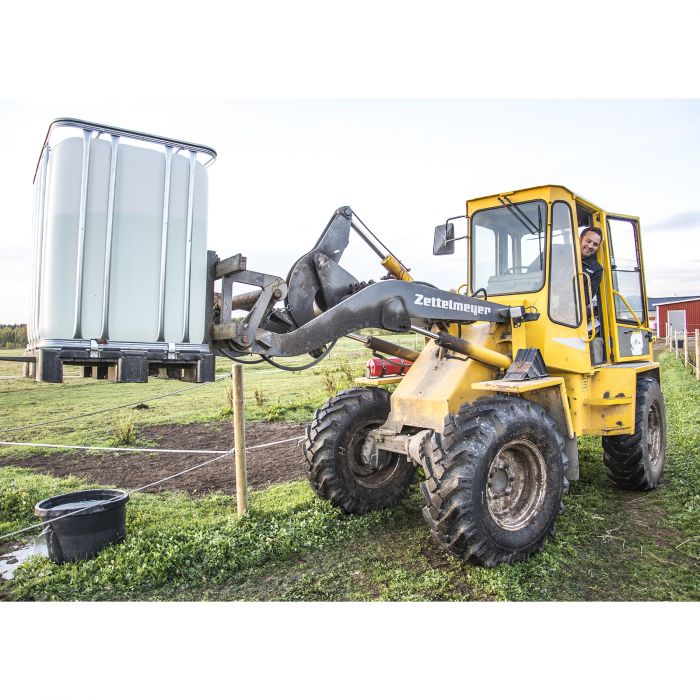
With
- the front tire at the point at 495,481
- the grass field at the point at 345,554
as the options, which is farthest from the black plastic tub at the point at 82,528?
the front tire at the point at 495,481

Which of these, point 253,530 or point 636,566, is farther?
point 253,530

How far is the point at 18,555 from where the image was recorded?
437 centimetres

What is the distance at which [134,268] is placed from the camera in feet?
9.72

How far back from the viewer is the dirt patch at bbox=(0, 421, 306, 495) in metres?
6.21

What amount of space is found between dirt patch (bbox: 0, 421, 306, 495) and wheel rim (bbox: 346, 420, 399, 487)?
1.56 metres

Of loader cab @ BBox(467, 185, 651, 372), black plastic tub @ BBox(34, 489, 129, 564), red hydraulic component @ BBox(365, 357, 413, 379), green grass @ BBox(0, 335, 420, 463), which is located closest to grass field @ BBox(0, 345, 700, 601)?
black plastic tub @ BBox(34, 489, 129, 564)

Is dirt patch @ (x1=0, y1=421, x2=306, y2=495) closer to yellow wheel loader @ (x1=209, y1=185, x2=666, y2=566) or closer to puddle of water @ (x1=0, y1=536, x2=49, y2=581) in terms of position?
puddle of water @ (x1=0, y1=536, x2=49, y2=581)

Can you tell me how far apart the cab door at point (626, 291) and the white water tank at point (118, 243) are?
388 centimetres

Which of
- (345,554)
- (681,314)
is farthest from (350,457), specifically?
(681,314)

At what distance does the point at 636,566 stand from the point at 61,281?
3.98 metres

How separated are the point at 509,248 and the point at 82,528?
4057 millimetres

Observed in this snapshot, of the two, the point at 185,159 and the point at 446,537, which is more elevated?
the point at 185,159

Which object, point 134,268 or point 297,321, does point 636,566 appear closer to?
point 297,321

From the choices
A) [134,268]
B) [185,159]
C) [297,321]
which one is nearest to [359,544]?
[297,321]
